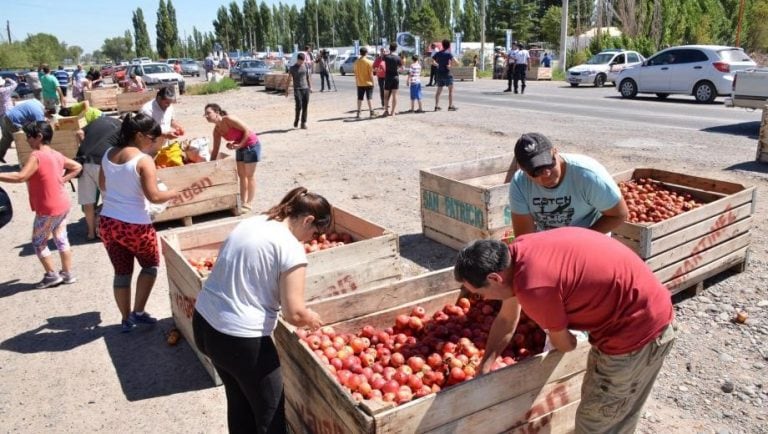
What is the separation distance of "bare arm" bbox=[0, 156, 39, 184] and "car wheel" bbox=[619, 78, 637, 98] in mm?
20700

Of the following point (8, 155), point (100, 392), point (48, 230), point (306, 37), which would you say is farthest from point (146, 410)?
point (306, 37)

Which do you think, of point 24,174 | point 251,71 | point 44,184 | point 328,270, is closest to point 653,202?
point 328,270

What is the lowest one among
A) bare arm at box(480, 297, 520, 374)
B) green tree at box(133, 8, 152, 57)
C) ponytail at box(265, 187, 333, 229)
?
bare arm at box(480, 297, 520, 374)

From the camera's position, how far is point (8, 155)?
1620 centimetres

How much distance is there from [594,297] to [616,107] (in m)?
18.3

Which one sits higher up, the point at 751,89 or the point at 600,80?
the point at 600,80

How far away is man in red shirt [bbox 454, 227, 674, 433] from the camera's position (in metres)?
2.78

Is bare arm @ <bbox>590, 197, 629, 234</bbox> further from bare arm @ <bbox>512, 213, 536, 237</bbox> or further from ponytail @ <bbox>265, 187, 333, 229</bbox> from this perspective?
ponytail @ <bbox>265, 187, 333, 229</bbox>

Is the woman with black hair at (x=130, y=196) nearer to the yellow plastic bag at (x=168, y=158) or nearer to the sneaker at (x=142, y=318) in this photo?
the sneaker at (x=142, y=318)

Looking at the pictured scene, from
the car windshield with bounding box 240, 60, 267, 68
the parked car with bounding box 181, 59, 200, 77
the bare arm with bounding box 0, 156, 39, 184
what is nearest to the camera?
the bare arm with bounding box 0, 156, 39, 184

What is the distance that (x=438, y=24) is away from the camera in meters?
80.1

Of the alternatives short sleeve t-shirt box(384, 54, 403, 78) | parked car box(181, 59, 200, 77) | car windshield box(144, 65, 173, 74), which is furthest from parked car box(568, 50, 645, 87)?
parked car box(181, 59, 200, 77)

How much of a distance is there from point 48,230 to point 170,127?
3.07 m

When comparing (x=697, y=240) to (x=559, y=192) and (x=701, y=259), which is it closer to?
(x=701, y=259)
